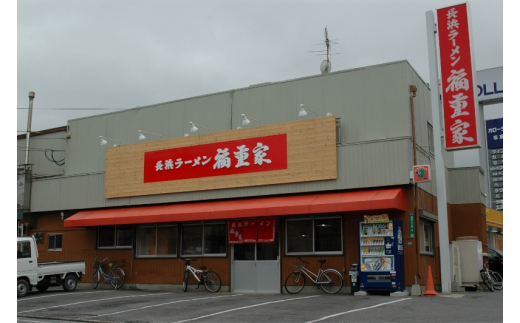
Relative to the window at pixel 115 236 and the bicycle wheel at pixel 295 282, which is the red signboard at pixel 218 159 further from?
the bicycle wheel at pixel 295 282

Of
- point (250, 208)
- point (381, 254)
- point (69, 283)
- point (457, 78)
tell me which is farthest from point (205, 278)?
point (457, 78)

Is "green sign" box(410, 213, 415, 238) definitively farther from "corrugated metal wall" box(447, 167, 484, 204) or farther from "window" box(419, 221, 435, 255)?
"corrugated metal wall" box(447, 167, 484, 204)

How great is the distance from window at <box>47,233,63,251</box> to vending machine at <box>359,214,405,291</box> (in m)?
14.5

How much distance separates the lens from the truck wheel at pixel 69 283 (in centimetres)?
2008

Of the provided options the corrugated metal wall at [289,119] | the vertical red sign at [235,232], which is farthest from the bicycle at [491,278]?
the vertical red sign at [235,232]

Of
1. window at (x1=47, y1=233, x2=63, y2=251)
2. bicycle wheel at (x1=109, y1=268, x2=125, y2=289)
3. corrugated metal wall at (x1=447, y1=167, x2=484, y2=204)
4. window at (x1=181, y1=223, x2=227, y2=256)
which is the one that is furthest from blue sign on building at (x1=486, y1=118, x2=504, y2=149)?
window at (x1=47, y1=233, x2=63, y2=251)

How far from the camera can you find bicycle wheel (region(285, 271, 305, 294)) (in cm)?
1798

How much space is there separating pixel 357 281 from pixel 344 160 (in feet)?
13.1

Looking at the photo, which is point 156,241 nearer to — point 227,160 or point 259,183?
point 227,160

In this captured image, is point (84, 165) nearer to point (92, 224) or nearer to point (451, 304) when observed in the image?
point (92, 224)

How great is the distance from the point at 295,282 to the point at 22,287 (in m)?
9.55

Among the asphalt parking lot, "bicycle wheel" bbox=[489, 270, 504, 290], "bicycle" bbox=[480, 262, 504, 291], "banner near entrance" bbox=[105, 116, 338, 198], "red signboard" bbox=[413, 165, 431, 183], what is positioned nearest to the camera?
the asphalt parking lot

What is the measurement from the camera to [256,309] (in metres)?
13.5

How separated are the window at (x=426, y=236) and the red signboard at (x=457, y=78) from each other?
361 cm
